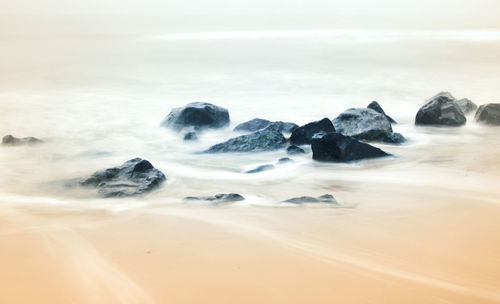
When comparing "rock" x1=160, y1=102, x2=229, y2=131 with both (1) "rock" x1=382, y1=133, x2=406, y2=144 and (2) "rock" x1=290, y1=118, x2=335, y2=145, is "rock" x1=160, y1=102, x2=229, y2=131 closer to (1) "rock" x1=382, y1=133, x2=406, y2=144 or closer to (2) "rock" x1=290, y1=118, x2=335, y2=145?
(2) "rock" x1=290, y1=118, x2=335, y2=145

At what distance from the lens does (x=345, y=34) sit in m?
24.7

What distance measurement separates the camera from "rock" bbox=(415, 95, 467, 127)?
7055 mm

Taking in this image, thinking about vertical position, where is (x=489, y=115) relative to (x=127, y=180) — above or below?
above

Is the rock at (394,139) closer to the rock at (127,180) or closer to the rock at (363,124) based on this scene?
the rock at (363,124)

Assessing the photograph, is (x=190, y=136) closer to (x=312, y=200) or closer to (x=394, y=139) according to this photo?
(x=394, y=139)

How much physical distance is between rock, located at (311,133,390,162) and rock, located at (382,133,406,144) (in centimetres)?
86

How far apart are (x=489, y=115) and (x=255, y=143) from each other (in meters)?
3.12

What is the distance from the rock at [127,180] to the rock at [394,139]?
2614 millimetres

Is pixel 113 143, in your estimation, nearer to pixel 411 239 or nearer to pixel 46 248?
pixel 46 248

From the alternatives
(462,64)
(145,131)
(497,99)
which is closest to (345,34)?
(462,64)

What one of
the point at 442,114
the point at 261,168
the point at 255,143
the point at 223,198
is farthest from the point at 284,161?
the point at 442,114

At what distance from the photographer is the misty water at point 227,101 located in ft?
15.6

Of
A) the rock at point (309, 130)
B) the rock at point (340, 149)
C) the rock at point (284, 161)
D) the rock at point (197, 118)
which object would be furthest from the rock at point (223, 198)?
the rock at point (197, 118)

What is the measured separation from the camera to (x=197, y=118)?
719cm
